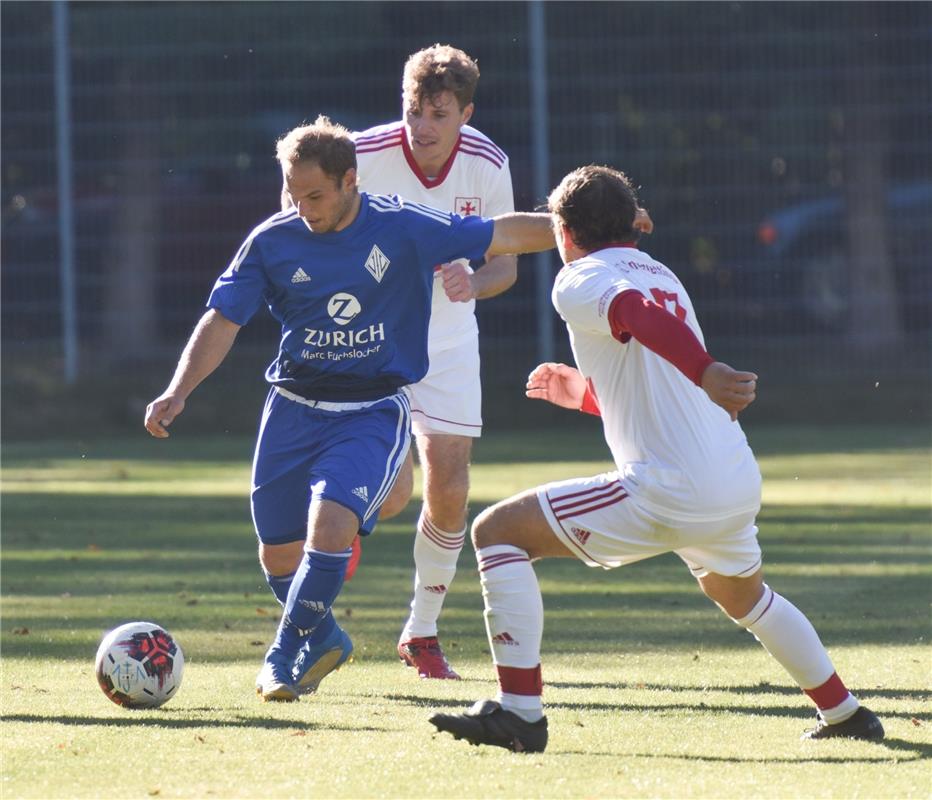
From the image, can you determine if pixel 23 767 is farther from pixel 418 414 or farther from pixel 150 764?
pixel 418 414

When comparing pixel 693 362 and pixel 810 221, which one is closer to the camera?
pixel 693 362

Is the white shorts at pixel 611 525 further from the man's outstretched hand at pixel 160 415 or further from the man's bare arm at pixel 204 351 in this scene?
the man's bare arm at pixel 204 351

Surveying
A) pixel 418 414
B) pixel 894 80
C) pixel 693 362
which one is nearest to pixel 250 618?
pixel 418 414

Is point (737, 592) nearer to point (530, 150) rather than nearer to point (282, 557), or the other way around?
point (282, 557)

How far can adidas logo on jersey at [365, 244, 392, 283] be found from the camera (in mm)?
6258

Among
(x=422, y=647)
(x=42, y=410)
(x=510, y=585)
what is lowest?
(x=42, y=410)

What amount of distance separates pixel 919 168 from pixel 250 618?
1187 centimetres

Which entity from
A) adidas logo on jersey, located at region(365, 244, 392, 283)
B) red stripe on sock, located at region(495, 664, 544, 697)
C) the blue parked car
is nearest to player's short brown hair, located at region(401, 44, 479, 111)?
adidas logo on jersey, located at region(365, 244, 392, 283)

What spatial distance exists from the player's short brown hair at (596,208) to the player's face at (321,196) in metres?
0.98

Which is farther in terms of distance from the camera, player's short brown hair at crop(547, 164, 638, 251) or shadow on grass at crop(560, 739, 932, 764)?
player's short brown hair at crop(547, 164, 638, 251)

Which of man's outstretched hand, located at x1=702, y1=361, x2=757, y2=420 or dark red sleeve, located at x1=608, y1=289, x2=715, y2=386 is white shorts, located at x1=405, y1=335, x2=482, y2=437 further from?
man's outstretched hand, located at x1=702, y1=361, x2=757, y2=420

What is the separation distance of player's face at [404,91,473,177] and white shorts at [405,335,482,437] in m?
0.76

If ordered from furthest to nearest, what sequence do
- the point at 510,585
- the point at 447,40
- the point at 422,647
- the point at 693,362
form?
the point at 447,40
the point at 422,647
the point at 510,585
the point at 693,362

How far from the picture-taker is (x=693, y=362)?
4848 millimetres
